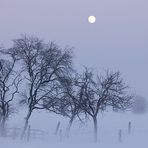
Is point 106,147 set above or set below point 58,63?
below

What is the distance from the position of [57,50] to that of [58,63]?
1365 millimetres

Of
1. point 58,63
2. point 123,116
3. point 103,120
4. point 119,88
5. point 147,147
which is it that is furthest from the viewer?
point 123,116

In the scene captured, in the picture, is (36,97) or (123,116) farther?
(123,116)

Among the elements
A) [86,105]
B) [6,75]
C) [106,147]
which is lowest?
[106,147]

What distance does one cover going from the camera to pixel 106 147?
33.5 meters

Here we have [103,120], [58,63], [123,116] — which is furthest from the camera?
[123,116]

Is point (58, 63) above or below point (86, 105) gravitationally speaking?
above

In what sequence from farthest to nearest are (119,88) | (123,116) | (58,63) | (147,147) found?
(123,116), (58,63), (119,88), (147,147)

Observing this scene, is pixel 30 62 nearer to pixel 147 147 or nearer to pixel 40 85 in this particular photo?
pixel 40 85

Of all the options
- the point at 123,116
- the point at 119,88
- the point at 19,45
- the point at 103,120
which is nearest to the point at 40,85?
the point at 19,45

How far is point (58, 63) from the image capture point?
46188mm

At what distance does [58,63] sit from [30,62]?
2.72 metres

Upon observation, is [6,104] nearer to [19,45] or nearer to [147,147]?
[19,45]

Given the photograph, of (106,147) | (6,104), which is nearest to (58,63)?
(6,104)
